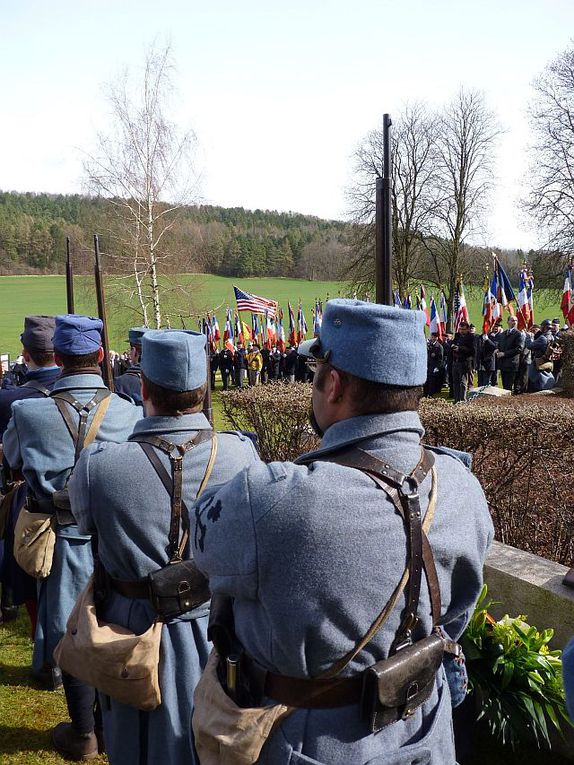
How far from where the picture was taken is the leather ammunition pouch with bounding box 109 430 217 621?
8.12ft

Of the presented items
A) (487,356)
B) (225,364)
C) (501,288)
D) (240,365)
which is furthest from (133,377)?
(225,364)

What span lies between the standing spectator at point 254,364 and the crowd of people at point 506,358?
266 inches

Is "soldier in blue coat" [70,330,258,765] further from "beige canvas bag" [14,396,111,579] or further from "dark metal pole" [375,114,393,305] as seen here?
"dark metal pole" [375,114,393,305]

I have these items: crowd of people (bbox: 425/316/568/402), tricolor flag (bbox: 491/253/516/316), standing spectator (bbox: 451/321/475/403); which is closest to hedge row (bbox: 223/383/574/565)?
crowd of people (bbox: 425/316/568/402)

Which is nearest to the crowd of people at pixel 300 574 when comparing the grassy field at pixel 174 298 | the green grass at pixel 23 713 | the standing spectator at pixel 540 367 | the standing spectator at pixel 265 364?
the green grass at pixel 23 713

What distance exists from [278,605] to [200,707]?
537 mm

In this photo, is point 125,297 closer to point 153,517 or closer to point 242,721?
point 153,517

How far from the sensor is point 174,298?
25.2 m

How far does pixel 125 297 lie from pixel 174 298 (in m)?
2.62

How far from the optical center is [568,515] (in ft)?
15.7

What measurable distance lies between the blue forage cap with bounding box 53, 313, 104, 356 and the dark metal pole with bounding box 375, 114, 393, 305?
5.38 feet

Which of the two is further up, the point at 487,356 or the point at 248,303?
the point at 248,303

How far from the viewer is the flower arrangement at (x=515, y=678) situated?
3.04 meters

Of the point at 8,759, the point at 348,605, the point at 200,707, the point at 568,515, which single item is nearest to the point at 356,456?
the point at 348,605
